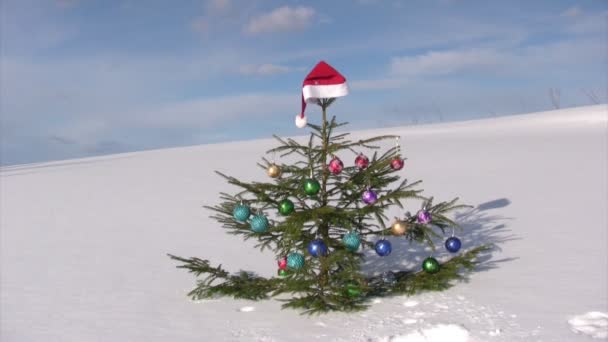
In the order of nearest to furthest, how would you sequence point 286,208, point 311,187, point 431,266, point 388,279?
point 311,187, point 286,208, point 431,266, point 388,279

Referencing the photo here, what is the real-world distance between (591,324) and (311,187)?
2.68 m

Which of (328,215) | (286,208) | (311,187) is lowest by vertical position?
(328,215)

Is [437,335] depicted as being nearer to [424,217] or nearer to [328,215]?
[424,217]

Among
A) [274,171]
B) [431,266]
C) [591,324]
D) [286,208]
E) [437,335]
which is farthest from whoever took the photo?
[431,266]

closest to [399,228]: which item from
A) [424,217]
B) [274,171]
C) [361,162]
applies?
[424,217]

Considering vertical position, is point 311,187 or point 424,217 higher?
point 311,187

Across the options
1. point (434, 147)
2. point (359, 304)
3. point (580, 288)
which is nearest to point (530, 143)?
point (434, 147)

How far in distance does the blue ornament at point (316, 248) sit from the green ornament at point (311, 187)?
0.45 meters

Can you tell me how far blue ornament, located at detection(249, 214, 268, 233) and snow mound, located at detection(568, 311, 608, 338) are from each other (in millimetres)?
2788

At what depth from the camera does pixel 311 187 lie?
4555mm

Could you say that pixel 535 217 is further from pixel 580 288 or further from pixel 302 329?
pixel 302 329

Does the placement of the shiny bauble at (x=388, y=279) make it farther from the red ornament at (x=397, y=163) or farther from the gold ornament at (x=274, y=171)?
the gold ornament at (x=274, y=171)

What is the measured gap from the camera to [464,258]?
5117 mm

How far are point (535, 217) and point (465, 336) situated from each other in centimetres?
502
